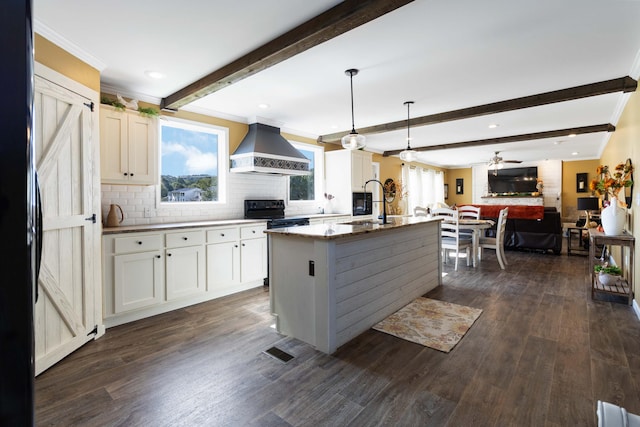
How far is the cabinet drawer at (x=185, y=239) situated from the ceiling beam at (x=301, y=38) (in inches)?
61.0

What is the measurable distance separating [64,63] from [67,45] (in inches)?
5.9

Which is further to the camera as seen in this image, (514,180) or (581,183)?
(514,180)

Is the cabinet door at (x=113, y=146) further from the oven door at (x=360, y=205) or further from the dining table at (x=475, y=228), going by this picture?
the dining table at (x=475, y=228)

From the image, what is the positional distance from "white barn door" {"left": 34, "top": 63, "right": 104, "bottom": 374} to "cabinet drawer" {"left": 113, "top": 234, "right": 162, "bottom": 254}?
0.22 m

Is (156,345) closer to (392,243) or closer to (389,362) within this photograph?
(389,362)

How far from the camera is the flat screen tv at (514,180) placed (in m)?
11.1

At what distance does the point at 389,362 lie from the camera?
7.88 feet

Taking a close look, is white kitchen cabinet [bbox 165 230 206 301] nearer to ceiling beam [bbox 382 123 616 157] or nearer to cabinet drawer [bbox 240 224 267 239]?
cabinet drawer [bbox 240 224 267 239]

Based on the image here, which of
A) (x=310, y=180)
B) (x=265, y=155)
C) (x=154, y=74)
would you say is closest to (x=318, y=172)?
(x=310, y=180)

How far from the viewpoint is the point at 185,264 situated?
3.65 meters

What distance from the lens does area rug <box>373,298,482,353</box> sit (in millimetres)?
2754

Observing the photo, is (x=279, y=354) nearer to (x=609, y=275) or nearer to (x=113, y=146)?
(x=113, y=146)

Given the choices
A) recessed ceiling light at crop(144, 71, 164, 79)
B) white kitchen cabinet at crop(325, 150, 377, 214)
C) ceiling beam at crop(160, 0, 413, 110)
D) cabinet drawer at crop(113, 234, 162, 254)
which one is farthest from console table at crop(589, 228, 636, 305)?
recessed ceiling light at crop(144, 71, 164, 79)

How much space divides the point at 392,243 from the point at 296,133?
134 inches
